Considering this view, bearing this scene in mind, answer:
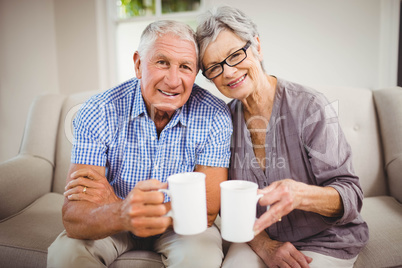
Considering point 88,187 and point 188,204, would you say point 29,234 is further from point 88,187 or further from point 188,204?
point 188,204

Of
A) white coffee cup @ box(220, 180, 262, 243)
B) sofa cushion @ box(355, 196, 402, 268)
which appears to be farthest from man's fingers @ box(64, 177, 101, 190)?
sofa cushion @ box(355, 196, 402, 268)

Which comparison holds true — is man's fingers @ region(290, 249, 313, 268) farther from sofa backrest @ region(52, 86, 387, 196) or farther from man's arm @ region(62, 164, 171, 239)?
sofa backrest @ region(52, 86, 387, 196)

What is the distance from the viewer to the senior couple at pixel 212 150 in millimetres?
1007

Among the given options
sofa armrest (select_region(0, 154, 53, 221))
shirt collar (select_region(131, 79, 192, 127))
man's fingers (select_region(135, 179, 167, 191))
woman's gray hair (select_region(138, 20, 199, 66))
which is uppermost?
woman's gray hair (select_region(138, 20, 199, 66))

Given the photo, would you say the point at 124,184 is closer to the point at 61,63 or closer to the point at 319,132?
the point at 319,132

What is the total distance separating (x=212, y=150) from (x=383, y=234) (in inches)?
32.1

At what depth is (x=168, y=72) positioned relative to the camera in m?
1.12

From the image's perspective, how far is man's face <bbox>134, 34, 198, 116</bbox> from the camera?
1099 mm

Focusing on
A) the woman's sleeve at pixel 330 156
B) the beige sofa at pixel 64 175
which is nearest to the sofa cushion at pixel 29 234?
the beige sofa at pixel 64 175

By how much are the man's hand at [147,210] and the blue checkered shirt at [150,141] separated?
0.34 m

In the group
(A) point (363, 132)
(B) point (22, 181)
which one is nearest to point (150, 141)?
(B) point (22, 181)

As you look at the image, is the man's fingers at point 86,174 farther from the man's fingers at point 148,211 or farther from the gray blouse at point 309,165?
the gray blouse at point 309,165

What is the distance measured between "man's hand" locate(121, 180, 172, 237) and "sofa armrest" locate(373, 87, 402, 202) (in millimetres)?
1296

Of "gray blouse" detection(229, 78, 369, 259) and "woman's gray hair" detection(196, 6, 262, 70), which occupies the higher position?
"woman's gray hair" detection(196, 6, 262, 70)
